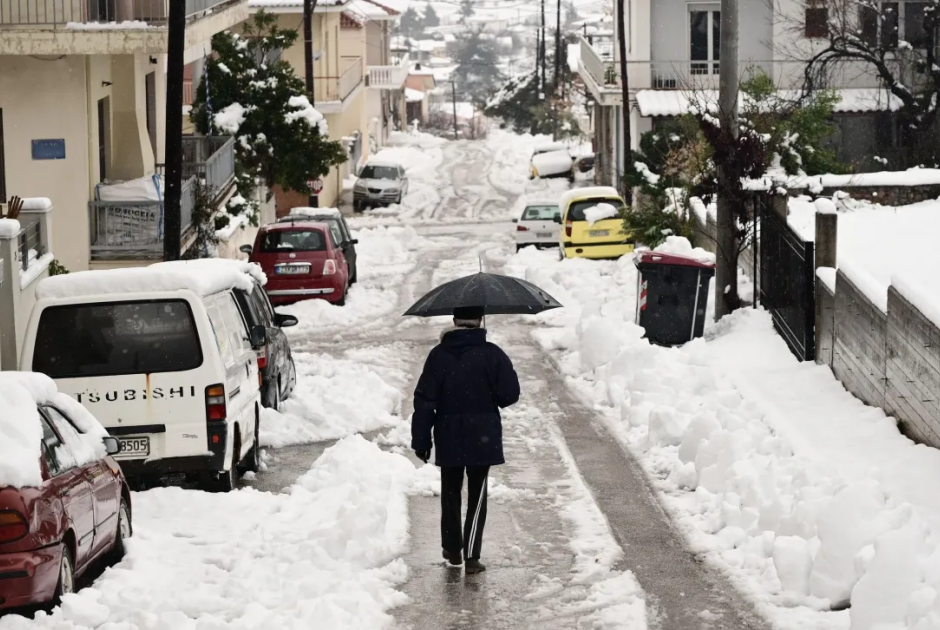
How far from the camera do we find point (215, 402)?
41.2 ft

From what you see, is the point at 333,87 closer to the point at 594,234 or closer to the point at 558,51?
the point at 594,234

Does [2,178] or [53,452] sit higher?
[2,178]

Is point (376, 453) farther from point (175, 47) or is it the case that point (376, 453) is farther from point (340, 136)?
point (340, 136)

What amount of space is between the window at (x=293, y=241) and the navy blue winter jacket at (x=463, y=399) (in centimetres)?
1802

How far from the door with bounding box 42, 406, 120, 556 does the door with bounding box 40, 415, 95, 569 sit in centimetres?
8

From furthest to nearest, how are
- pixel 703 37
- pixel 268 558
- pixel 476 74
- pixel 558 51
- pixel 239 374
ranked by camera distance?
pixel 476 74, pixel 558 51, pixel 703 37, pixel 239 374, pixel 268 558

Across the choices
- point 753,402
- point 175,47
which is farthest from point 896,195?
point 753,402

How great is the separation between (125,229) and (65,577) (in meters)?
17.1

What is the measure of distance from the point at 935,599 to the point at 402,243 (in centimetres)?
3514

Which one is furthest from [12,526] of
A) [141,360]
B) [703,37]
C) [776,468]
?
[703,37]

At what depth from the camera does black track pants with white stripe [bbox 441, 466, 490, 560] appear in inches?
399

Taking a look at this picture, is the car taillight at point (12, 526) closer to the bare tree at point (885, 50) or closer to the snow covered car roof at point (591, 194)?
the snow covered car roof at point (591, 194)

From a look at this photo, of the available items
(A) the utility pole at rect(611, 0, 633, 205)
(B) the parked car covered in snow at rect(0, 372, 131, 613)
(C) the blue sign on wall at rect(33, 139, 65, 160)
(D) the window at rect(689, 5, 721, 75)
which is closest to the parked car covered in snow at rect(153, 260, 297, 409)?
(B) the parked car covered in snow at rect(0, 372, 131, 613)

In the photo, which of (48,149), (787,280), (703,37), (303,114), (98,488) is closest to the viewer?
(98,488)
